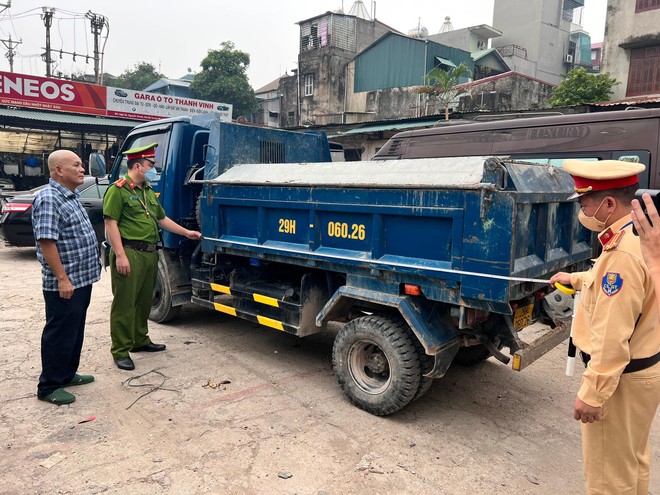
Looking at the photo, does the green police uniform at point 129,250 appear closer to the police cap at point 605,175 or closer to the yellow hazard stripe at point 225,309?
the yellow hazard stripe at point 225,309

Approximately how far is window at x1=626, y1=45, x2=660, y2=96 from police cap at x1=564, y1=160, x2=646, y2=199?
64.7 ft

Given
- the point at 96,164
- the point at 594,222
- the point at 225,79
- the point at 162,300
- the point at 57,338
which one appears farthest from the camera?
the point at 225,79

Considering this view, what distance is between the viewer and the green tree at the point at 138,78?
44312 millimetres

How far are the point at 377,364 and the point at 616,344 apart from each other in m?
1.88

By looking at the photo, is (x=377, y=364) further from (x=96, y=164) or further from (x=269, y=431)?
(x=96, y=164)

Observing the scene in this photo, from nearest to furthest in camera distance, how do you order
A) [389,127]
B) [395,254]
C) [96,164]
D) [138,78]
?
[395,254], [96,164], [389,127], [138,78]

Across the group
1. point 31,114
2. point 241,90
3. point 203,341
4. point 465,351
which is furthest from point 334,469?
point 241,90

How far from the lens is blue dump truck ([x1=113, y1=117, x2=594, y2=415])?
278 centimetres

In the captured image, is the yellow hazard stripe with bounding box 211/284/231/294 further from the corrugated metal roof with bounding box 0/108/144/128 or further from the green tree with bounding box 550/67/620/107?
the green tree with bounding box 550/67/620/107

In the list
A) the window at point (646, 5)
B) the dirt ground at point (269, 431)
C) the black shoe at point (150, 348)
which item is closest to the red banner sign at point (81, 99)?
the dirt ground at point (269, 431)

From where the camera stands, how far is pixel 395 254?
10.5 feet

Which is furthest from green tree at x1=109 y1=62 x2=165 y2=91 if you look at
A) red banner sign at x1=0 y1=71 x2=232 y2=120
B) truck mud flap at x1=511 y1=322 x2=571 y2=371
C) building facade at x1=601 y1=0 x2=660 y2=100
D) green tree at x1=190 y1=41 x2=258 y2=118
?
truck mud flap at x1=511 y1=322 x2=571 y2=371

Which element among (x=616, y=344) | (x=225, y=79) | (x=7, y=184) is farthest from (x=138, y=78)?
(x=616, y=344)

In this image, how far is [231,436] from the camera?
302 cm
